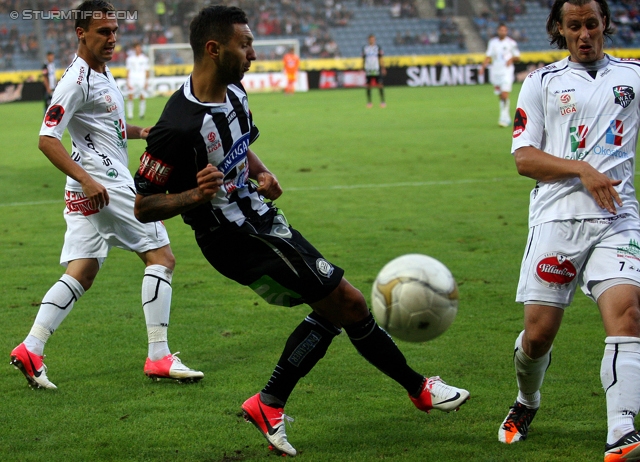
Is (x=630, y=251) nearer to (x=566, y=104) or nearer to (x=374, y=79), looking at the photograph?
(x=566, y=104)

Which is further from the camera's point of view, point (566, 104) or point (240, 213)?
point (240, 213)

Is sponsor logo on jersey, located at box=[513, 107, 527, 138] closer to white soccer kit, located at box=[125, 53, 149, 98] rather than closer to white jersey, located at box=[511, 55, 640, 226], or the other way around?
white jersey, located at box=[511, 55, 640, 226]

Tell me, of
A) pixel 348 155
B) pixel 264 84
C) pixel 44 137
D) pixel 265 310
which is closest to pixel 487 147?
pixel 348 155

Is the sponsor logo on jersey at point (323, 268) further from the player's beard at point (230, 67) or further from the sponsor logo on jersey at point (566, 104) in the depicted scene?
the sponsor logo on jersey at point (566, 104)

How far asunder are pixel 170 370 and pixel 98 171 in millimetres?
1428

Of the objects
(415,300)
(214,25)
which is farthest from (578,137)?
(214,25)

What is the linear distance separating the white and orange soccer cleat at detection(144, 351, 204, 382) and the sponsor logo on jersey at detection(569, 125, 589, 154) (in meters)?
2.67

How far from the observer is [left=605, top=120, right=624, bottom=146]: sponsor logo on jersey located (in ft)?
13.0

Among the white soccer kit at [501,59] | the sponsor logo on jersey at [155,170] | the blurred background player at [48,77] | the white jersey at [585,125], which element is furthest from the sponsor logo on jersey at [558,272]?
the blurred background player at [48,77]

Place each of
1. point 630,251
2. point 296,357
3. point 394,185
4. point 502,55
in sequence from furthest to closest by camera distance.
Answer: point 502,55
point 394,185
point 296,357
point 630,251

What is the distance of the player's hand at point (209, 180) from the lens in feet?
12.2

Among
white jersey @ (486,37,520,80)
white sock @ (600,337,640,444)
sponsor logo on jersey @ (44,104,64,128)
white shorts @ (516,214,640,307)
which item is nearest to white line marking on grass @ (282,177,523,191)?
sponsor logo on jersey @ (44,104,64,128)

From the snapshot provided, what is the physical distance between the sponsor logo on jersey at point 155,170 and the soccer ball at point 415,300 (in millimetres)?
1144

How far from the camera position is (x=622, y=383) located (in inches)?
142
